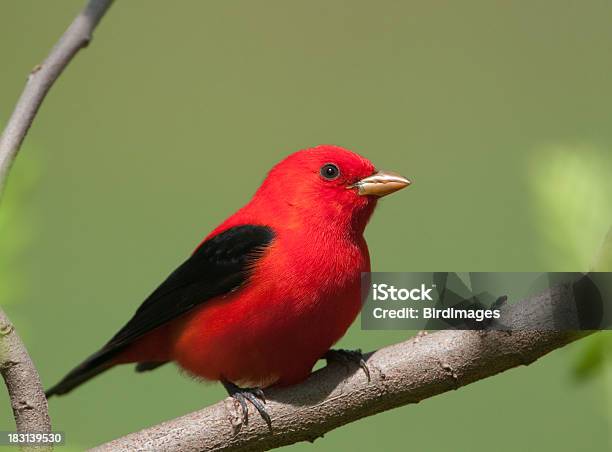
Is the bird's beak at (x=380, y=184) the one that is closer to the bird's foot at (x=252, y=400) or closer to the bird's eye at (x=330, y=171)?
the bird's eye at (x=330, y=171)

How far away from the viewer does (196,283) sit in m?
2.47

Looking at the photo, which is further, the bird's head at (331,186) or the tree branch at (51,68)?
the bird's head at (331,186)

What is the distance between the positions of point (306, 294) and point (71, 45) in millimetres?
1120

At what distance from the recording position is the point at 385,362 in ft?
5.94

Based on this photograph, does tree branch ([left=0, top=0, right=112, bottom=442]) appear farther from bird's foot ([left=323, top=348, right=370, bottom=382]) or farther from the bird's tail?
the bird's tail

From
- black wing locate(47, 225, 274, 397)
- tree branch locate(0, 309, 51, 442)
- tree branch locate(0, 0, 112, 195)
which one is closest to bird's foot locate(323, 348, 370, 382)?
black wing locate(47, 225, 274, 397)

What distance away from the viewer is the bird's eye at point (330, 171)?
2.49m

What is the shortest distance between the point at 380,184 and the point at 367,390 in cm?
81

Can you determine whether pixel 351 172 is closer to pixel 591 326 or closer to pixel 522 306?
pixel 522 306

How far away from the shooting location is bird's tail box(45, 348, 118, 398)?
2.57 m

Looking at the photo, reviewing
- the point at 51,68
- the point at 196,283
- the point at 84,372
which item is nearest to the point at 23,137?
the point at 51,68

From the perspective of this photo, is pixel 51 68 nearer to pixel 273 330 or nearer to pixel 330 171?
pixel 273 330

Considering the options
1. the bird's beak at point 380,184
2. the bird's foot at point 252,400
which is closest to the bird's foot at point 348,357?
the bird's foot at point 252,400

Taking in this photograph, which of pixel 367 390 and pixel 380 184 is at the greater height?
pixel 380 184
